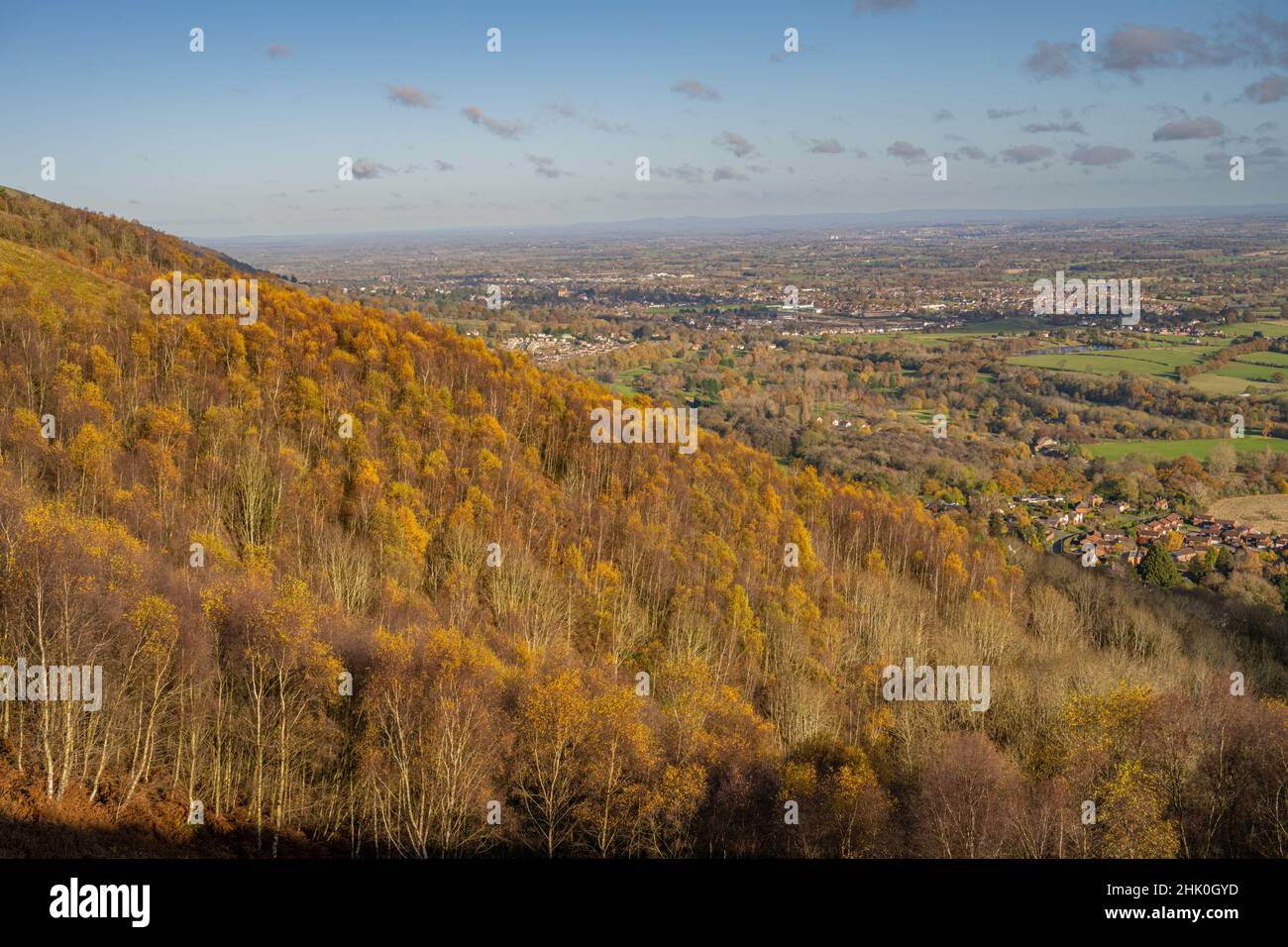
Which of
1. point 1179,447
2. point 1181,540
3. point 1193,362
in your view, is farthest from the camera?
point 1193,362

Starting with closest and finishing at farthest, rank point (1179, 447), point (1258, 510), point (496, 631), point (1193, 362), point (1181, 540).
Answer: point (496, 631) < point (1181, 540) < point (1258, 510) < point (1179, 447) < point (1193, 362)

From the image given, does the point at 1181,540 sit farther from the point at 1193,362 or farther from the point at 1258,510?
the point at 1193,362

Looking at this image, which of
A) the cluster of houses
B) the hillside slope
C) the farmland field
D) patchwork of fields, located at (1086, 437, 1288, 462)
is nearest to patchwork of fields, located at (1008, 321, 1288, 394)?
patchwork of fields, located at (1086, 437, 1288, 462)

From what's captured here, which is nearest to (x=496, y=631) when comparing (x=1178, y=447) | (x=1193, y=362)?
(x=1178, y=447)

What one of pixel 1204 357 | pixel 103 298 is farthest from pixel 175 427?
pixel 1204 357

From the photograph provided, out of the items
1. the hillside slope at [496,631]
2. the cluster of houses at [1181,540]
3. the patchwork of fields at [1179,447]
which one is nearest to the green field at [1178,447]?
the patchwork of fields at [1179,447]

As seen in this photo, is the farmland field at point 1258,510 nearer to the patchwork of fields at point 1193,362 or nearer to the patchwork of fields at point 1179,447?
the patchwork of fields at point 1179,447

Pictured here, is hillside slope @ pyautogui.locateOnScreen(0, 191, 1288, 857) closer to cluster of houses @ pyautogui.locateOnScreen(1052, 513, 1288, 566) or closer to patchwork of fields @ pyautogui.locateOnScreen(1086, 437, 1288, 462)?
cluster of houses @ pyautogui.locateOnScreen(1052, 513, 1288, 566)

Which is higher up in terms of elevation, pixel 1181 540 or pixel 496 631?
pixel 496 631
